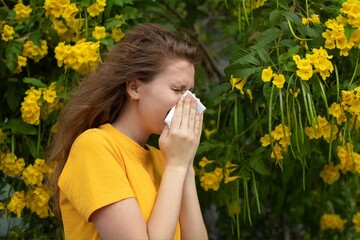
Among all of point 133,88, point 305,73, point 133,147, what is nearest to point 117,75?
point 133,88

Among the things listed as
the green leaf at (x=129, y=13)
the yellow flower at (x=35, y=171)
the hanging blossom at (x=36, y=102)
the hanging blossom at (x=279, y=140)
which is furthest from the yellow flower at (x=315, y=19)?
the yellow flower at (x=35, y=171)

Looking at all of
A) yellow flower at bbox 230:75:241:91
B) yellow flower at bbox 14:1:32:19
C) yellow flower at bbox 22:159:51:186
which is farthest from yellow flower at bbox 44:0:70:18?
yellow flower at bbox 230:75:241:91

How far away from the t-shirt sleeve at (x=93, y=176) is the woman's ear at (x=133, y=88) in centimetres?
16

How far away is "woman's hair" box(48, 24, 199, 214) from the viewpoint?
184cm

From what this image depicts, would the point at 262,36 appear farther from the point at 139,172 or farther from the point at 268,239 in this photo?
the point at 268,239

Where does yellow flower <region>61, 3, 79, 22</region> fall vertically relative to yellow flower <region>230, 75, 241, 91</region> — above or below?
above

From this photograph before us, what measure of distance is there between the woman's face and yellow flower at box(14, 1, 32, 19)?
0.70 metres

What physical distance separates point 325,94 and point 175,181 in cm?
62

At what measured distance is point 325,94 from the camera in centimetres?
204

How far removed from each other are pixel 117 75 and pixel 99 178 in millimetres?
349

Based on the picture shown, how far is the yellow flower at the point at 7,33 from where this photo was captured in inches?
89.2

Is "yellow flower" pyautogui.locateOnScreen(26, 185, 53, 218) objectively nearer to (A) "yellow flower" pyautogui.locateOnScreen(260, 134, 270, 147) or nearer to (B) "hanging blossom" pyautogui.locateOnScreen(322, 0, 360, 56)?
(A) "yellow flower" pyautogui.locateOnScreen(260, 134, 270, 147)

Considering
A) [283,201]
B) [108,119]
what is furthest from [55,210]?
[283,201]

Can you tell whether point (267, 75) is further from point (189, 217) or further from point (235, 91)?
Answer: point (189, 217)
